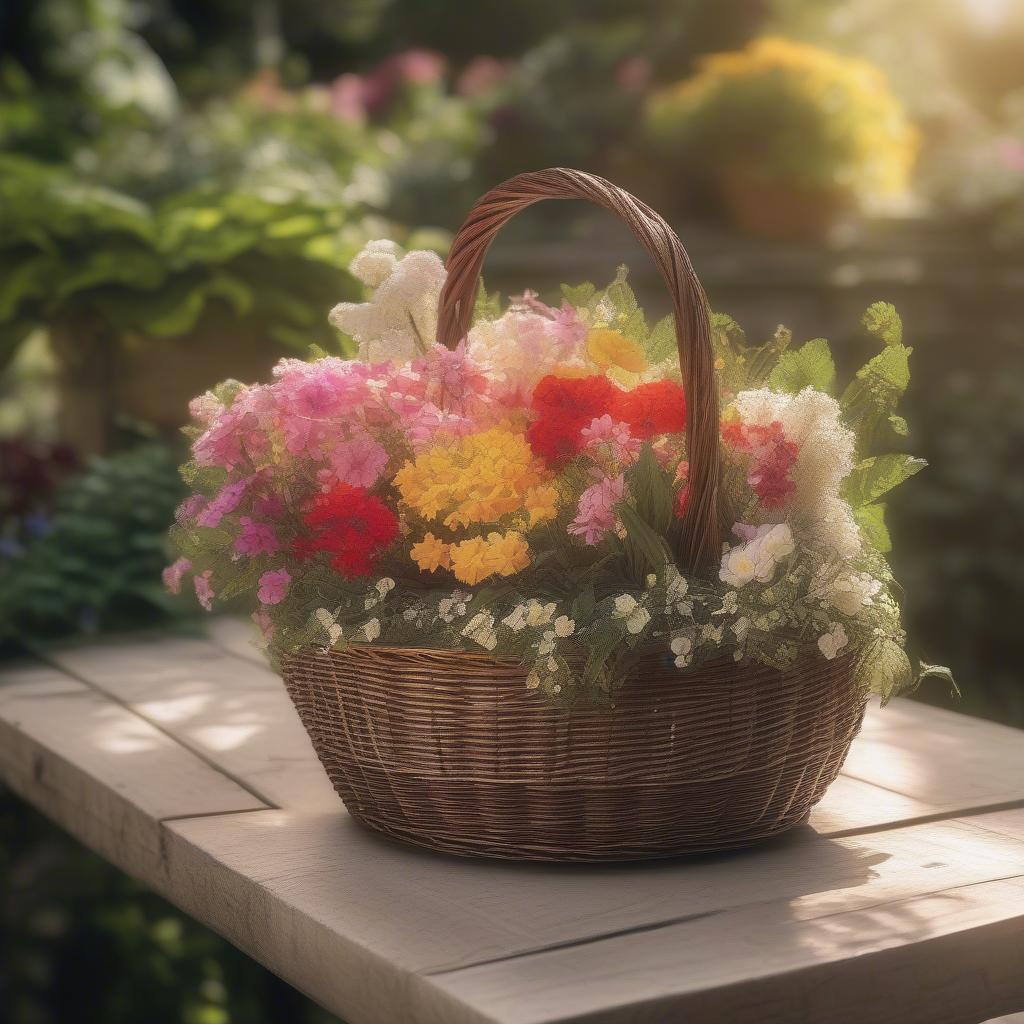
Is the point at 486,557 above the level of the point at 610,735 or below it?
above

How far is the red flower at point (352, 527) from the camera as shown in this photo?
1389mm

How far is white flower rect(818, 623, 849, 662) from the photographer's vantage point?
131 cm

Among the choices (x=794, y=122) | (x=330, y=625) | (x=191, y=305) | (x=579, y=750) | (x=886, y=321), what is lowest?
(x=579, y=750)

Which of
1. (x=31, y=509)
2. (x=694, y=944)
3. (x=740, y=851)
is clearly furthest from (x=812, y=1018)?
(x=31, y=509)

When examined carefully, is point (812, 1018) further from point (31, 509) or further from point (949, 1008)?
point (31, 509)

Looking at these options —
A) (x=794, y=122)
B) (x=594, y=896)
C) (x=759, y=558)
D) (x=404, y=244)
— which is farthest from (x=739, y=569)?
(x=794, y=122)

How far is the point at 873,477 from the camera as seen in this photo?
58.2 inches

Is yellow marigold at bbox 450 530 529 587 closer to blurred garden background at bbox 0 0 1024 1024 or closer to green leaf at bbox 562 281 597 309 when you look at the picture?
green leaf at bbox 562 281 597 309

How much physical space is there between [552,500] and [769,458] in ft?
0.72

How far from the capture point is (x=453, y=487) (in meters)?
1.35

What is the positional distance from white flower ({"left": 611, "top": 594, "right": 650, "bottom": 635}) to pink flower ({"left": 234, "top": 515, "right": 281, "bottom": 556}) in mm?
379

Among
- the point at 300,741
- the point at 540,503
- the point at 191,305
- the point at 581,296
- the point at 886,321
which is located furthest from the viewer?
the point at 191,305

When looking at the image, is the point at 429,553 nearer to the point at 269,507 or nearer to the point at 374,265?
the point at 269,507

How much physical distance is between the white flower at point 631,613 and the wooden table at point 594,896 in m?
0.26
